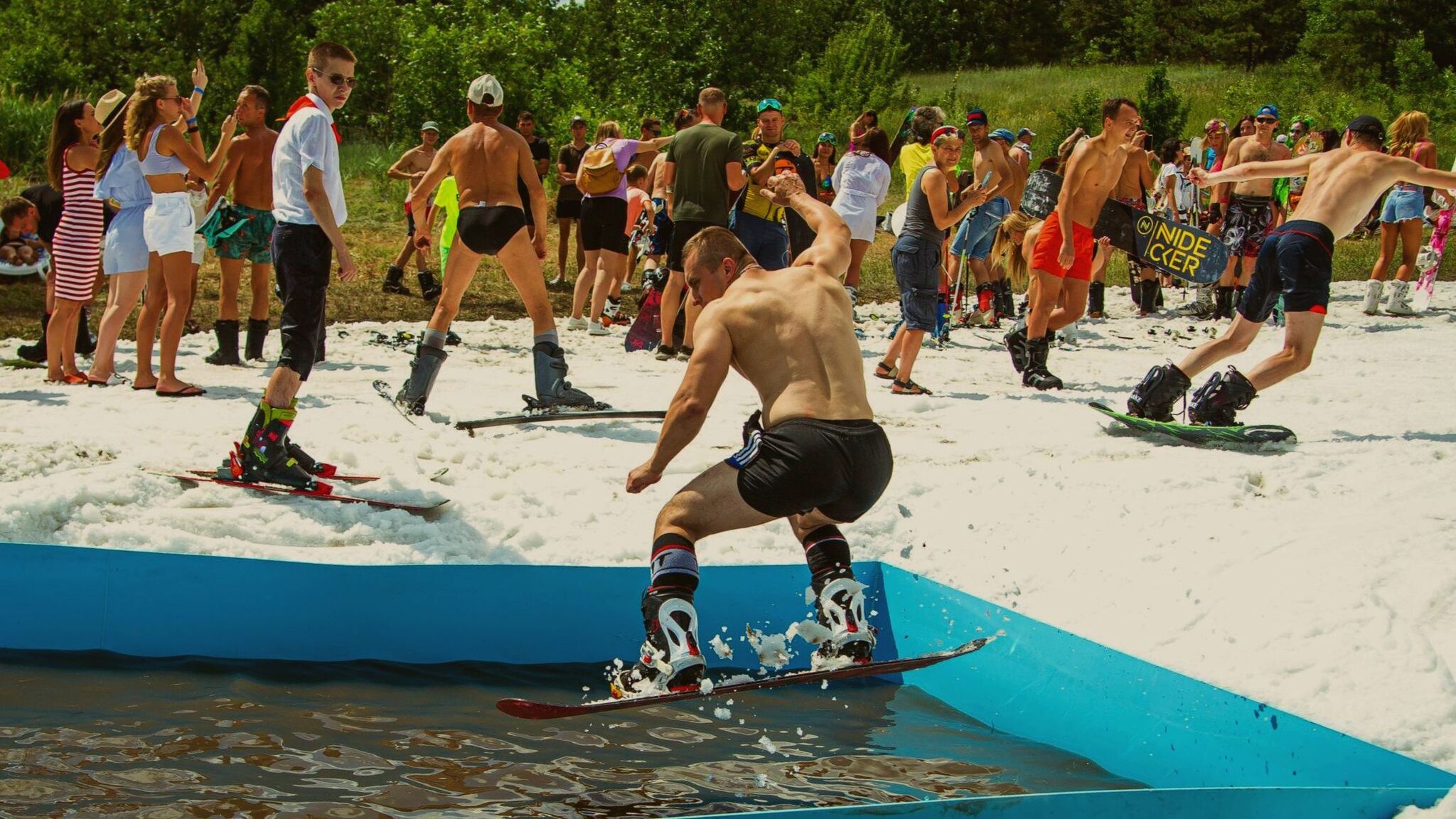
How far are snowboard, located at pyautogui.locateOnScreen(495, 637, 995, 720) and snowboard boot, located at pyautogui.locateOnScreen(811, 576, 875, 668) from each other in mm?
98

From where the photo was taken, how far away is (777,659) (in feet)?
18.6

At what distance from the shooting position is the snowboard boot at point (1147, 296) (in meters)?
14.7

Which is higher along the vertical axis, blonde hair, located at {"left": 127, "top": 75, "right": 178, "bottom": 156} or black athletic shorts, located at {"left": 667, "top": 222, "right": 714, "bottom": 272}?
blonde hair, located at {"left": 127, "top": 75, "right": 178, "bottom": 156}

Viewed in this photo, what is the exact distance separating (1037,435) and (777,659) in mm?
3210

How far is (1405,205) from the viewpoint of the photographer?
14.0 metres

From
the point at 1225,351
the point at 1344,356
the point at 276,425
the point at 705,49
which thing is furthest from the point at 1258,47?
the point at 276,425

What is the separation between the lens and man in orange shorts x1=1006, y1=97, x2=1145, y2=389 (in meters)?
9.58

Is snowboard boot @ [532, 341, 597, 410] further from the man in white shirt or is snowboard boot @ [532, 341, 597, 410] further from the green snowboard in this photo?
the green snowboard

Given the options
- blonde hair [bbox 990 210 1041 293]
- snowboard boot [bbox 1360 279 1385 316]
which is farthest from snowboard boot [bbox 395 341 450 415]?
snowboard boot [bbox 1360 279 1385 316]

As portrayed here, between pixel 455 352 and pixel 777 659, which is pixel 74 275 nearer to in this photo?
pixel 455 352

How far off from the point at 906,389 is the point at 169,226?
15.9ft

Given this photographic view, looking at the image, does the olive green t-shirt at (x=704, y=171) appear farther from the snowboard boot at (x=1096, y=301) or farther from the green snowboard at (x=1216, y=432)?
the snowboard boot at (x=1096, y=301)

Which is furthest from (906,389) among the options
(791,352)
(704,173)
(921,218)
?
(791,352)

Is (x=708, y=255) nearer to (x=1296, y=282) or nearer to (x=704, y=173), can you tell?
(x=1296, y=282)
